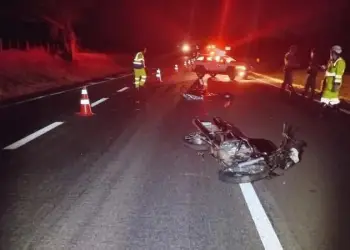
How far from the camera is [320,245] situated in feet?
14.8

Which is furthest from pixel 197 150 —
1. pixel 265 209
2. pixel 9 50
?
pixel 9 50

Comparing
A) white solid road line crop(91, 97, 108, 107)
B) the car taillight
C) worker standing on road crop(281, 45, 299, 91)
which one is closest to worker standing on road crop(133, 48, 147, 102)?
white solid road line crop(91, 97, 108, 107)

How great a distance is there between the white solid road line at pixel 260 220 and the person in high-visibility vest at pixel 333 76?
7.46 metres

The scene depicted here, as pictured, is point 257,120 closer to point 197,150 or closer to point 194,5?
point 197,150

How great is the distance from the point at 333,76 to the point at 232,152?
7115 millimetres

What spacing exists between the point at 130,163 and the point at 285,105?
9.64 metres

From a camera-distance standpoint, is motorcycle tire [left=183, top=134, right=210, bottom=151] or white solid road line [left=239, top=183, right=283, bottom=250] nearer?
white solid road line [left=239, top=183, right=283, bottom=250]

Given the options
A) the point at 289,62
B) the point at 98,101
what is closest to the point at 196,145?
the point at 98,101

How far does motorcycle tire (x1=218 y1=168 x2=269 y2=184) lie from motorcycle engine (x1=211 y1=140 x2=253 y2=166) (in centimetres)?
22

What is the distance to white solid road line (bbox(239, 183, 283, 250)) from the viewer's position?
4.56 metres

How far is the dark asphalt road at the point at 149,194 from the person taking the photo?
468 cm

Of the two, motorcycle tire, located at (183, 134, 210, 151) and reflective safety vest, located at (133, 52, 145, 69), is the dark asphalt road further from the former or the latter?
reflective safety vest, located at (133, 52, 145, 69)

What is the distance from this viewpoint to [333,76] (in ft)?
42.8

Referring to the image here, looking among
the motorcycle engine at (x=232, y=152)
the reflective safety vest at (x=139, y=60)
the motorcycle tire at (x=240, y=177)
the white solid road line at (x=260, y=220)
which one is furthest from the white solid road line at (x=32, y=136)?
the reflective safety vest at (x=139, y=60)
